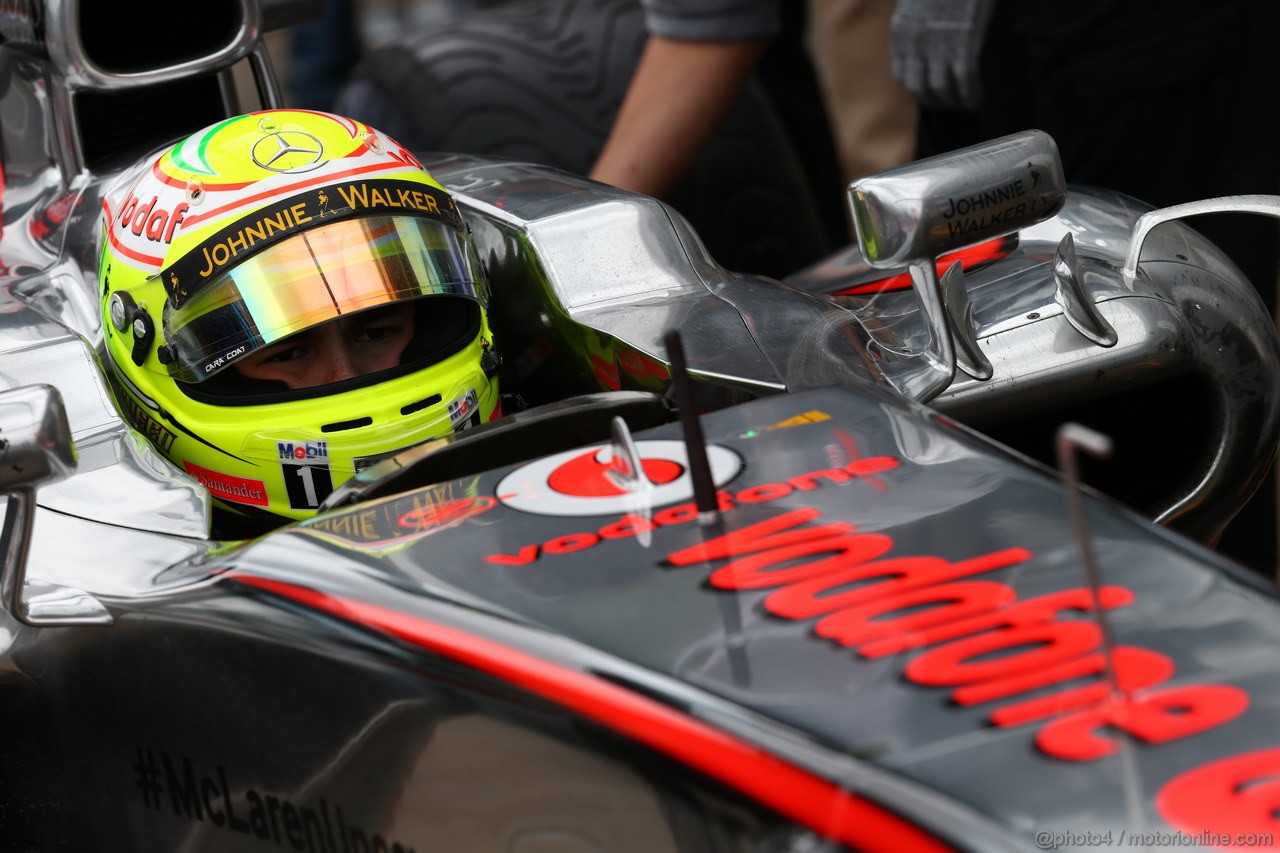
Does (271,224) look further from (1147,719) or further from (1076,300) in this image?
(1147,719)

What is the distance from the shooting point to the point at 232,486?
188cm

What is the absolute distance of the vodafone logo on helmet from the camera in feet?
4.53

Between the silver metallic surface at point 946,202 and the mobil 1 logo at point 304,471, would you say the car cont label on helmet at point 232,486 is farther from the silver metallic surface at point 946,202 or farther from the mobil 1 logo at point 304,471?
the silver metallic surface at point 946,202

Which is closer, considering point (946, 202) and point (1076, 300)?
point (946, 202)

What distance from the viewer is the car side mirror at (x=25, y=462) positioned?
1323 mm

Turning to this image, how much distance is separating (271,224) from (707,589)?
875mm

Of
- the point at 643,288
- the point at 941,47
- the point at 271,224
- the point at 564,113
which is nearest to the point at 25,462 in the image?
the point at 271,224

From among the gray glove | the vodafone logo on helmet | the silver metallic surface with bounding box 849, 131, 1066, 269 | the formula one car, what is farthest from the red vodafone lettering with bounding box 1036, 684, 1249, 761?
the gray glove

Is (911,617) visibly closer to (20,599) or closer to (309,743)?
(309,743)

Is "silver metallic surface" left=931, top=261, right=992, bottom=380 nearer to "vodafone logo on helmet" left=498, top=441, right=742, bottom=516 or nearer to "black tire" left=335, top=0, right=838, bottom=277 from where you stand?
"vodafone logo on helmet" left=498, top=441, right=742, bottom=516

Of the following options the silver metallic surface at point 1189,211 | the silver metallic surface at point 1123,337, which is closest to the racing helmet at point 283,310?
the silver metallic surface at point 1123,337

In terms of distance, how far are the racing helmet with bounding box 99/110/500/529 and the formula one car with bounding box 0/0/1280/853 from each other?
0.37 feet

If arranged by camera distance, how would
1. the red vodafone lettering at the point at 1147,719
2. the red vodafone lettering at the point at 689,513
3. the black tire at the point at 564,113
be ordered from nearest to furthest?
the red vodafone lettering at the point at 1147,719
the red vodafone lettering at the point at 689,513
the black tire at the point at 564,113

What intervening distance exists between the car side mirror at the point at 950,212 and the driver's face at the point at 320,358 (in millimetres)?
645
